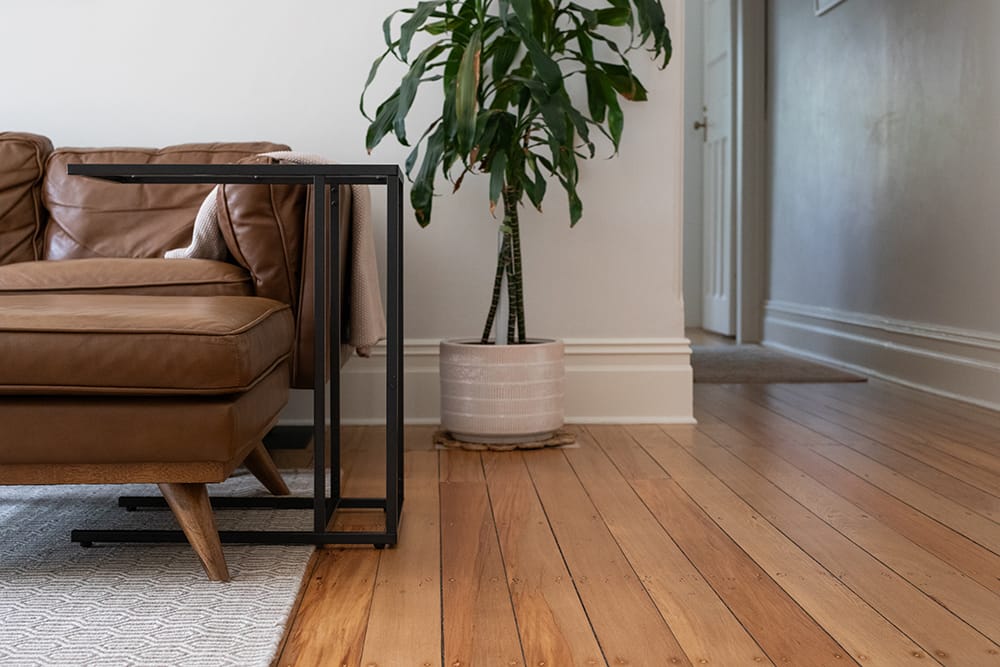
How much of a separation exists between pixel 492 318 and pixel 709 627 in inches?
59.9

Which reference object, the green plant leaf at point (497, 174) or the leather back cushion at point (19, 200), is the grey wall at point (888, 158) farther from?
the leather back cushion at point (19, 200)

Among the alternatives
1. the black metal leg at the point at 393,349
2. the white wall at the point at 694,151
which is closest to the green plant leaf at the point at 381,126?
the black metal leg at the point at 393,349

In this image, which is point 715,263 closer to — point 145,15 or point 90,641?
point 145,15

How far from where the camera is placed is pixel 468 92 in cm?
240

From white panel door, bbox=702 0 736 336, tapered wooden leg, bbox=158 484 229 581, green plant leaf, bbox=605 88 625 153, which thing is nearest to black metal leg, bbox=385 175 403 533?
tapered wooden leg, bbox=158 484 229 581

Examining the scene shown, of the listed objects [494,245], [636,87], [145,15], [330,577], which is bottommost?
[330,577]

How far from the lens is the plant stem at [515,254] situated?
272 cm

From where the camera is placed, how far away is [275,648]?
1.26 metres

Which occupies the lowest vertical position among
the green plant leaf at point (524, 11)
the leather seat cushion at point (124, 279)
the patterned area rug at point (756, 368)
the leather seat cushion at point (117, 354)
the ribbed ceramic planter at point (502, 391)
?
the patterned area rug at point (756, 368)

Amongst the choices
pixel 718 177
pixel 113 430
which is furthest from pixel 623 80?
pixel 718 177

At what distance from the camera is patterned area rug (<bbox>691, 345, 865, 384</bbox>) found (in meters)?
3.96

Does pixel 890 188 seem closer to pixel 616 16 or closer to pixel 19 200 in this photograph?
pixel 616 16

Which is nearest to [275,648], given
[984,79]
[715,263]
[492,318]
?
[492,318]

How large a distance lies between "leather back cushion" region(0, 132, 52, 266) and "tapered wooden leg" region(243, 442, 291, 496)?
3.18 ft
